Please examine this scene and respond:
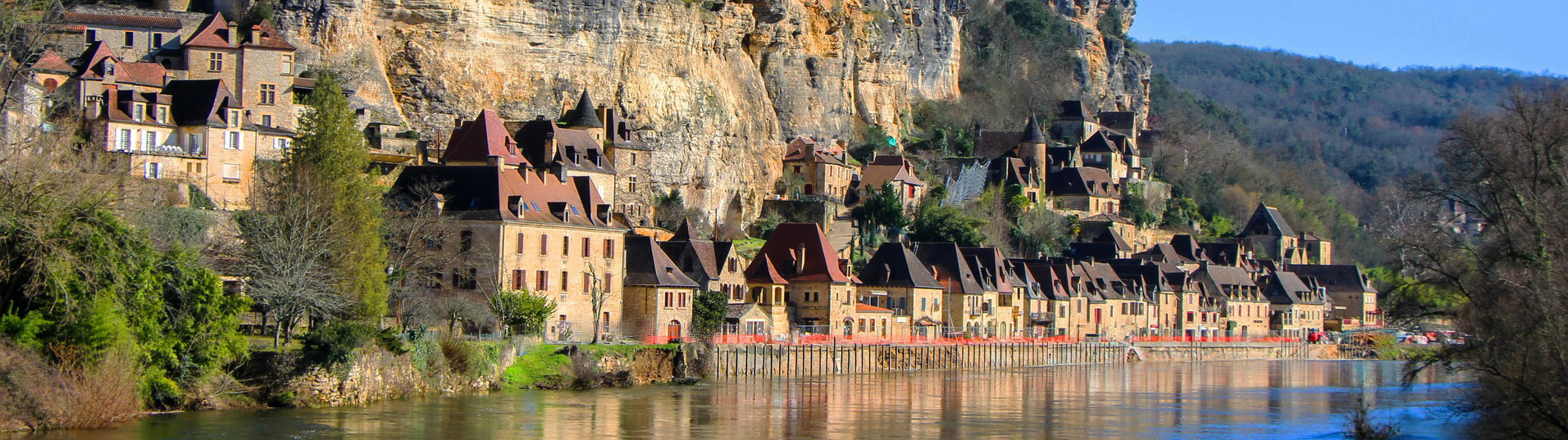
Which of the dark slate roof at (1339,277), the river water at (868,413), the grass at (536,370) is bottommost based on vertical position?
the river water at (868,413)

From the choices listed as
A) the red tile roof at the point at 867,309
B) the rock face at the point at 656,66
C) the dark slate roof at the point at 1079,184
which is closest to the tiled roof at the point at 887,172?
the rock face at the point at 656,66

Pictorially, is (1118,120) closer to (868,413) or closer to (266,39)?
(266,39)

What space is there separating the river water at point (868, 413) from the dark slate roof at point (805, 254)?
7799mm

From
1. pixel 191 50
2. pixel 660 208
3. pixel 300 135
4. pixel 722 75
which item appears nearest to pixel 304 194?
pixel 300 135

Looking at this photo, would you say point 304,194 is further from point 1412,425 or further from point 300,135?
point 1412,425

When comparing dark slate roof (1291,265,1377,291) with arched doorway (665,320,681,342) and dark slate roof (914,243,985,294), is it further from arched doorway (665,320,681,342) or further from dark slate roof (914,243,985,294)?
arched doorway (665,320,681,342)

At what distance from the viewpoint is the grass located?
5388 centimetres

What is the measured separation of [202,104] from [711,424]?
30.9 m

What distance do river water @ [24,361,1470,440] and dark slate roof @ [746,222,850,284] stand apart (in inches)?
307

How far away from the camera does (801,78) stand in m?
107

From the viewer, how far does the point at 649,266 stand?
66.9m

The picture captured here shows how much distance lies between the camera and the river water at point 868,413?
4144 centimetres

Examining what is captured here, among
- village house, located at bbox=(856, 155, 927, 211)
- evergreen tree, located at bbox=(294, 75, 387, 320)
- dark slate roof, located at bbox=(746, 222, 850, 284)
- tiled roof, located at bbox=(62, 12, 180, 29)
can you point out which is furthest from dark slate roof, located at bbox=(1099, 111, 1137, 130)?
evergreen tree, located at bbox=(294, 75, 387, 320)

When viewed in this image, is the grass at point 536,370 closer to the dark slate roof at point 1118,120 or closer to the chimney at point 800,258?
the chimney at point 800,258
